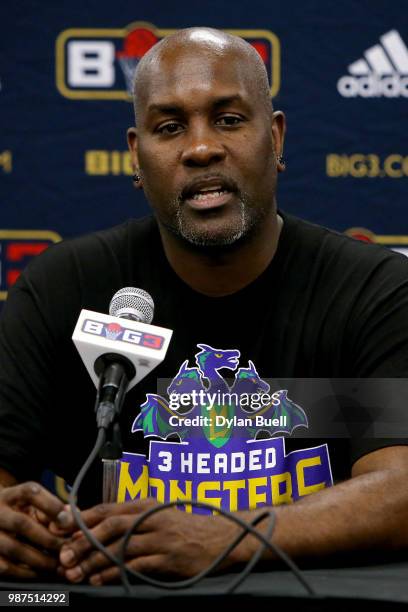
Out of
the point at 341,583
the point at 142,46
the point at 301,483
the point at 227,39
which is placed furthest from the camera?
the point at 142,46

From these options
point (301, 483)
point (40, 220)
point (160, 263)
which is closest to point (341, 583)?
point (301, 483)

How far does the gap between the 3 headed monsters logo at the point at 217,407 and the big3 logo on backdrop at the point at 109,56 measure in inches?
41.7

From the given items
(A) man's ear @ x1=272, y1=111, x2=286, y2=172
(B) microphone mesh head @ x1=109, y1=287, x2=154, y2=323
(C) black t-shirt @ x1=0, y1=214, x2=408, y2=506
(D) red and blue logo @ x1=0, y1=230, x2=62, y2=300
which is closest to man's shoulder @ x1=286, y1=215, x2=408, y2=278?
(C) black t-shirt @ x1=0, y1=214, x2=408, y2=506

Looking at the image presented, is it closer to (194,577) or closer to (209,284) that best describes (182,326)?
(209,284)

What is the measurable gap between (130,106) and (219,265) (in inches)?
35.7

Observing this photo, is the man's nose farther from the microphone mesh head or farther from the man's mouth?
the microphone mesh head

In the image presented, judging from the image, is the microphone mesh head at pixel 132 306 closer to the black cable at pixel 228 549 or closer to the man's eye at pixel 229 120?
the black cable at pixel 228 549

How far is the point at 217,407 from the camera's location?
1746mm

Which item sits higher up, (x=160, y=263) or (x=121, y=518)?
(x=160, y=263)

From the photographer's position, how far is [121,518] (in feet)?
4.04

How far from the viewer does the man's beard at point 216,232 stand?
177 cm

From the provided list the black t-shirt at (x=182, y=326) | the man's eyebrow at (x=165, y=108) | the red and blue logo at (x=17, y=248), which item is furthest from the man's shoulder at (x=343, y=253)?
the red and blue logo at (x=17, y=248)

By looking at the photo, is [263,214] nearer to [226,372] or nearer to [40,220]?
[226,372]

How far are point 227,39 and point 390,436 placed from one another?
80cm
